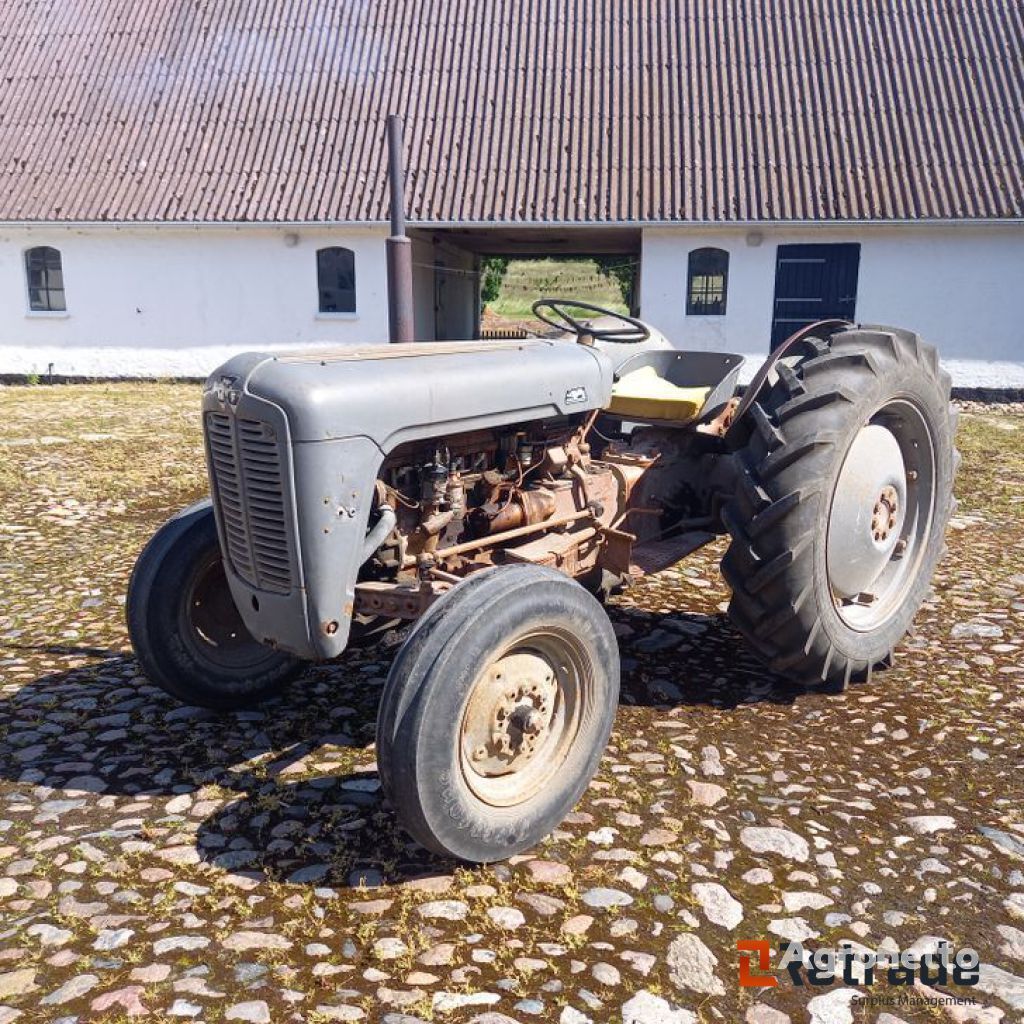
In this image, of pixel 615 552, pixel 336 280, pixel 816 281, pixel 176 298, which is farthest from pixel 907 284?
pixel 615 552

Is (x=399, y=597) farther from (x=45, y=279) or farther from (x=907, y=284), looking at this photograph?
(x=45, y=279)

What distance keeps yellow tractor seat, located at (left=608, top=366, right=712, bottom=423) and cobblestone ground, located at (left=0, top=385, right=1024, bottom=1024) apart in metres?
1.11

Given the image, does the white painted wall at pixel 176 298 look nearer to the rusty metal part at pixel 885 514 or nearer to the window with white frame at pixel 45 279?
the window with white frame at pixel 45 279

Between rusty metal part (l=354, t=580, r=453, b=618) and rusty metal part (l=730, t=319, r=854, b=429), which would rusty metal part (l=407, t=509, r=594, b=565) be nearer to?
rusty metal part (l=354, t=580, r=453, b=618)

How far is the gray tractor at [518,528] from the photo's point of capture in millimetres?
2766

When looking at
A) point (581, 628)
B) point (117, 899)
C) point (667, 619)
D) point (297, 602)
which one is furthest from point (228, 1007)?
point (667, 619)

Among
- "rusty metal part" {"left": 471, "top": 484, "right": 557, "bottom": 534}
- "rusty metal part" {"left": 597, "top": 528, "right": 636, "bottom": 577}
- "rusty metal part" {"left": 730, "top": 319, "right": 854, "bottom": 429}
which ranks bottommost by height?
"rusty metal part" {"left": 597, "top": 528, "right": 636, "bottom": 577}

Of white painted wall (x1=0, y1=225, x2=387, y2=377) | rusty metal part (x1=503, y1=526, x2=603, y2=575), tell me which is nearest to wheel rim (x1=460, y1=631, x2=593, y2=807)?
rusty metal part (x1=503, y1=526, x2=603, y2=575)

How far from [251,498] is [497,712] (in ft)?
3.37

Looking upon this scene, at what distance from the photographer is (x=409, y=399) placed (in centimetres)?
303

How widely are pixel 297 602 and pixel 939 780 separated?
230cm

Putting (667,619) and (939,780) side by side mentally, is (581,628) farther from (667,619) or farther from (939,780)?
(667,619)

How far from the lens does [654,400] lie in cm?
432

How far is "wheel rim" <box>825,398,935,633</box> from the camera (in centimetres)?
392
